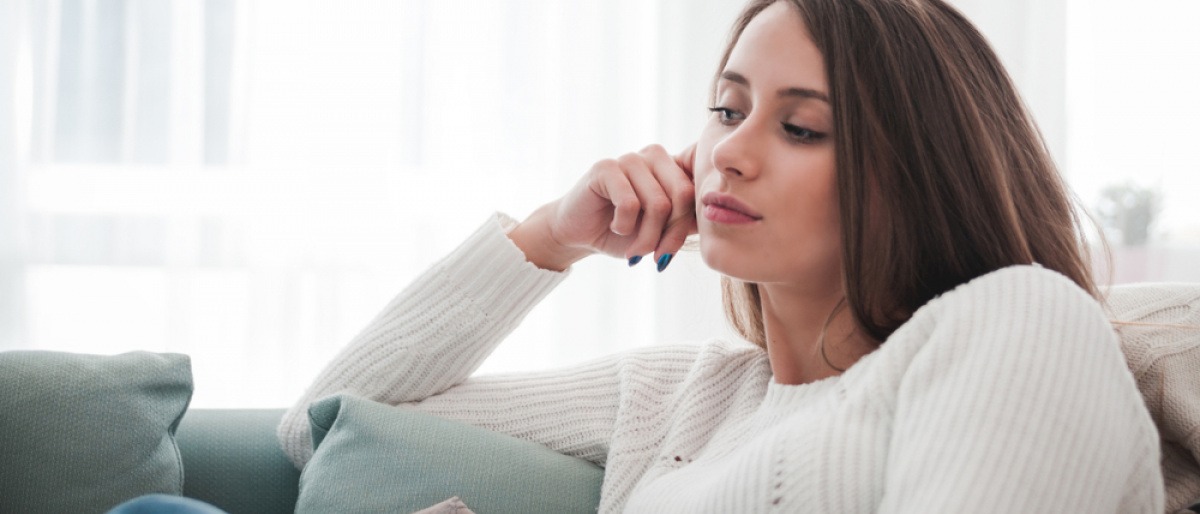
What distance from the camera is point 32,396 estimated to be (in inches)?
50.4

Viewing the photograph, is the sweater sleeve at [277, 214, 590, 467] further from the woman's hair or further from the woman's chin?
the woman's hair

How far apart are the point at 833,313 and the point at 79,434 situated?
92cm

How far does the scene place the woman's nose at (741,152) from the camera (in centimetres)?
105

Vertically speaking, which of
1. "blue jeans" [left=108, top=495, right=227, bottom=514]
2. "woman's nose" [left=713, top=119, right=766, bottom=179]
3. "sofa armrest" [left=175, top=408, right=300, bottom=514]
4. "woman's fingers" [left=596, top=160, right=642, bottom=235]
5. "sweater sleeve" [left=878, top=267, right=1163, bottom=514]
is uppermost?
"woman's nose" [left=713, top=119, right=766, bottom=179]

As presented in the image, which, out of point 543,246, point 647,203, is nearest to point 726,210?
point 647,203

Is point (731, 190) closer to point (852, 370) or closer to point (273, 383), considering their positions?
point (852, 370)

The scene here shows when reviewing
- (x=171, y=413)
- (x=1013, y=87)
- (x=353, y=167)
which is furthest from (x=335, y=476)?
(x=353, y=167)

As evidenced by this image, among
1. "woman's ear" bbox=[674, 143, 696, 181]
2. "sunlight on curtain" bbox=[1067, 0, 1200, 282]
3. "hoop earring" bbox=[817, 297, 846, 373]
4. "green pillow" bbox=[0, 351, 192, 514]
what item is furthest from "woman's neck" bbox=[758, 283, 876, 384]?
"sunlight on curtain" bbox=[1067, 0, 1200, 282]

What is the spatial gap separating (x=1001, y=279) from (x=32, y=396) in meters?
1.13

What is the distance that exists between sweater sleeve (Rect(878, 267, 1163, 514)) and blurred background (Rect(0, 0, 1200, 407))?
1.76 meters

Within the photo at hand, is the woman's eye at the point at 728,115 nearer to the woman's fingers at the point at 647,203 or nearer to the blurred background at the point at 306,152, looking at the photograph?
the woman's fingers at the point at 647,203

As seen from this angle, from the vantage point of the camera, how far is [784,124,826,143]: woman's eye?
1048 millimetres

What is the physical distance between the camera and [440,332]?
1.43 metres

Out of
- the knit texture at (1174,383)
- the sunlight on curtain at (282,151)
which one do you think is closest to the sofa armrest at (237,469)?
the knit texture at (1174,383)
